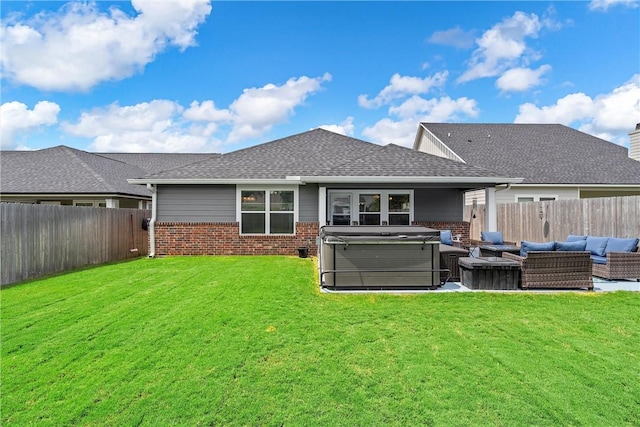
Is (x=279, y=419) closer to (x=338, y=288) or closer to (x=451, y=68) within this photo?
(x=338, y=288)

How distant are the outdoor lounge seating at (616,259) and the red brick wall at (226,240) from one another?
791cm

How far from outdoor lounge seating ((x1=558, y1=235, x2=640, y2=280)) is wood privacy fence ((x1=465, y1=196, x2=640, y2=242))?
1017 mm

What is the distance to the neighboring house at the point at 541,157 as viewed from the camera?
1622 centimetres

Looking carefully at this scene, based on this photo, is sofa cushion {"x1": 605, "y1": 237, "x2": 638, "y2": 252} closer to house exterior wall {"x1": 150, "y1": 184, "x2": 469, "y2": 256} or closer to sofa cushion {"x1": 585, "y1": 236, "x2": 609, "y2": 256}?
sofa cushion {"x1": 585, "y1": 236, "x2": 609, "y2": 256}

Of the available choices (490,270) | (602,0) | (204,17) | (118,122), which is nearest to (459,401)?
(490,270)

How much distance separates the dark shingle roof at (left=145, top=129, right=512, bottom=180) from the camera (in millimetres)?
11258

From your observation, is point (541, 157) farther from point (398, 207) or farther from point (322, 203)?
point (322, 203)

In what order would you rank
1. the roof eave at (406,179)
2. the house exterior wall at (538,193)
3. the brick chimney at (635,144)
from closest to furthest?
the roof eave at (406,179), the house exterior wall at (538,193), the brick chimney at (635,144)

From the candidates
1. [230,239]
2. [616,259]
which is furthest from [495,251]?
[230,239]

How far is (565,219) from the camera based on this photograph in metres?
11.8

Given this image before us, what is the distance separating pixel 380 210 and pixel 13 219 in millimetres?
10082

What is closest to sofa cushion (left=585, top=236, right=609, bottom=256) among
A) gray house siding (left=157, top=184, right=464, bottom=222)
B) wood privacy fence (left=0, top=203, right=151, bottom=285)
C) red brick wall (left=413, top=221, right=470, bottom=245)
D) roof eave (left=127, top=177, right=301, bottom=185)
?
red brick wall (left=413, top=221, right=470, bottom=245)

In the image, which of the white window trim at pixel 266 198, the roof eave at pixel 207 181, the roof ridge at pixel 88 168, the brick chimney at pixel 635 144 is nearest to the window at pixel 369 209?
the white window trim at pixel 266 198

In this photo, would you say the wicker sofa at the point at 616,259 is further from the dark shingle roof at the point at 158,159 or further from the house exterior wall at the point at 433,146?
the dark shingle roof at the point at 158,159
